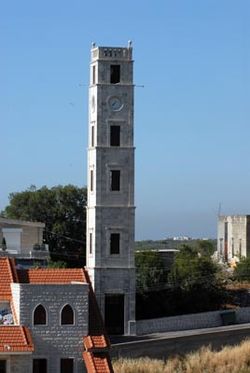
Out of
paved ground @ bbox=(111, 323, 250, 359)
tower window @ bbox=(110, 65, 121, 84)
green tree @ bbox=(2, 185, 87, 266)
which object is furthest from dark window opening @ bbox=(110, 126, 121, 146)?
green tree @ bbox=(2, 185, 87, 266)

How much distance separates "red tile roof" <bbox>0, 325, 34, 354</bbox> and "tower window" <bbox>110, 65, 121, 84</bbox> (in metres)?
16.1

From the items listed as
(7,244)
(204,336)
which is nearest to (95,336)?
(204,336)

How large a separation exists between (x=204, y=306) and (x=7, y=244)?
10998mm

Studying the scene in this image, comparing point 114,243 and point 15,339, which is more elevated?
point 114,243

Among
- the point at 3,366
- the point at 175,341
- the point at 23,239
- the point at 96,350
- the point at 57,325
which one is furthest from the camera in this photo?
the point at 23,239

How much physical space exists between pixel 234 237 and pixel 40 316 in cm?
4843

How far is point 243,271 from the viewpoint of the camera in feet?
209

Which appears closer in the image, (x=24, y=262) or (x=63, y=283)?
(x=63, y=283)

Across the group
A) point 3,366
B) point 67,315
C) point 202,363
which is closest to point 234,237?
point 202,363

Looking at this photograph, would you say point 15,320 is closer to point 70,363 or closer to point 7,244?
point 70,363

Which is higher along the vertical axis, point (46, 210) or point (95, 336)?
point (46, 210)

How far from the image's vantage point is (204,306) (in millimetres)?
Answer: 51875

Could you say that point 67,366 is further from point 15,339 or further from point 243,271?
point 243,271

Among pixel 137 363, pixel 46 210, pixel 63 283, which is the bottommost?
pixel 137 363
